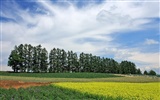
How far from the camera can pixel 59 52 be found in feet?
392

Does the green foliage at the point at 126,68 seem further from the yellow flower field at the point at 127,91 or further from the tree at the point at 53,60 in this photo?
the yellow flower field at the point at 127,91

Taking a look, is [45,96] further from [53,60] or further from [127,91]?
[53,60]

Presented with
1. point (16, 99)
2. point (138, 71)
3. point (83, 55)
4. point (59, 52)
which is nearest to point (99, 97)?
point (16, 99)

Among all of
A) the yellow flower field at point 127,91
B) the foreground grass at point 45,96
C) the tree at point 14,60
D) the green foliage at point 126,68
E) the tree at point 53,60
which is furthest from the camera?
the green foliage at point 126,68

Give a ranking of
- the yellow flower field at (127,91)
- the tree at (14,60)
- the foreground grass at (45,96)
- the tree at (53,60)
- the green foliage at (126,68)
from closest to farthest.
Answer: the yellow flower field at (127,91) → the foreground grass at (45,96) → the tree at (14,60) → the tree at (53,60) → the green foliage at (126,68)

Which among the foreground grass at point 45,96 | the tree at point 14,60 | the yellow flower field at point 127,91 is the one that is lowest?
the foreground grass at point 45,96

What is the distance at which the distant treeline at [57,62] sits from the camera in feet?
345

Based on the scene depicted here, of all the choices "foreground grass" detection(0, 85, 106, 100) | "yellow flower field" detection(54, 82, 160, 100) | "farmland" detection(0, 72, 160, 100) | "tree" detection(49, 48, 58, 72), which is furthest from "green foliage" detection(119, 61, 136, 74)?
"foreground grass" detection(0, 85, 106, 100)

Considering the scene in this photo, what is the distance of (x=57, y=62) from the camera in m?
117

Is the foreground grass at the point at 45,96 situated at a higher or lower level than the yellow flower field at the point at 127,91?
lower

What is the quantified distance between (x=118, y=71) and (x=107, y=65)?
24.0 ft

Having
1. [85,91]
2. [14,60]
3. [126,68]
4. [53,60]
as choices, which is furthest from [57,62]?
[85,91]

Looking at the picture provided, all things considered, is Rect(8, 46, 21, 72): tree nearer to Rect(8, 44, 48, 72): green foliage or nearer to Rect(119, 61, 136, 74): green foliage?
Rect(8, 44, 48, 72): green foliage

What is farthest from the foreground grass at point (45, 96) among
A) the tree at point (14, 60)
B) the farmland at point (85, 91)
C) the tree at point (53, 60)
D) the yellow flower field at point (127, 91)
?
the tree at point (53, 60)
